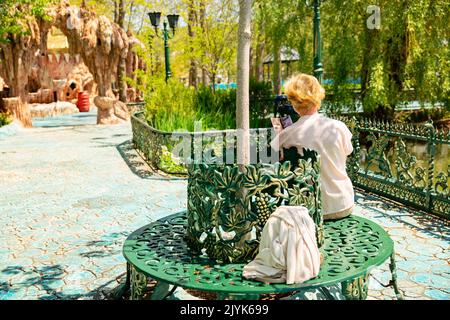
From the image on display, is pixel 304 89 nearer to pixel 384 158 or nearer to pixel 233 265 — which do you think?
pixel 233 265

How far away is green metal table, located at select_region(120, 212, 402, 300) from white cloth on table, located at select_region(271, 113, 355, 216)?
0.22 meters

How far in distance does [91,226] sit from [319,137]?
13.1 ft

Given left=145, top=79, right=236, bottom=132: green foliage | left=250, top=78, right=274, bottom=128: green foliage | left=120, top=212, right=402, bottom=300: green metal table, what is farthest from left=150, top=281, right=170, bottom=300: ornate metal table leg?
left=250, top=78, right=274, bottom=128: green foliage

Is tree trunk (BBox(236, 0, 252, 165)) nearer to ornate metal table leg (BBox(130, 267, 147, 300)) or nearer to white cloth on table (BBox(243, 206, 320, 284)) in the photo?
white cloth on table (BBox(243, 206, 320, 284))

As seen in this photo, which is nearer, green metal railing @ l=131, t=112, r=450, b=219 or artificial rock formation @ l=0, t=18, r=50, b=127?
green metal railing @ l=131, t=112, r=450, b=219

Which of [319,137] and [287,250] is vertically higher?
[319,137]

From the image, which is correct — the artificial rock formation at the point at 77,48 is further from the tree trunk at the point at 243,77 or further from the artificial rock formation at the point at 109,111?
the tree trunk at the point at 243,77

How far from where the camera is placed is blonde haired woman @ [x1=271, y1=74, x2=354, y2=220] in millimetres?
3430

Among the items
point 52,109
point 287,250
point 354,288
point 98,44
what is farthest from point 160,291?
point 52,109

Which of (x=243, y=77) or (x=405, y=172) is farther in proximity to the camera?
(x=405, y=172)

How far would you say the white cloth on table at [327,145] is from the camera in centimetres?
349

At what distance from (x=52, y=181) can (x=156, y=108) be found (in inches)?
186

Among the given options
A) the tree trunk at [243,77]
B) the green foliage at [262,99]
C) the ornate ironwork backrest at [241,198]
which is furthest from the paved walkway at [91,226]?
the green foliage at [262,99]

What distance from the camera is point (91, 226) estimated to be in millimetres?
6434
